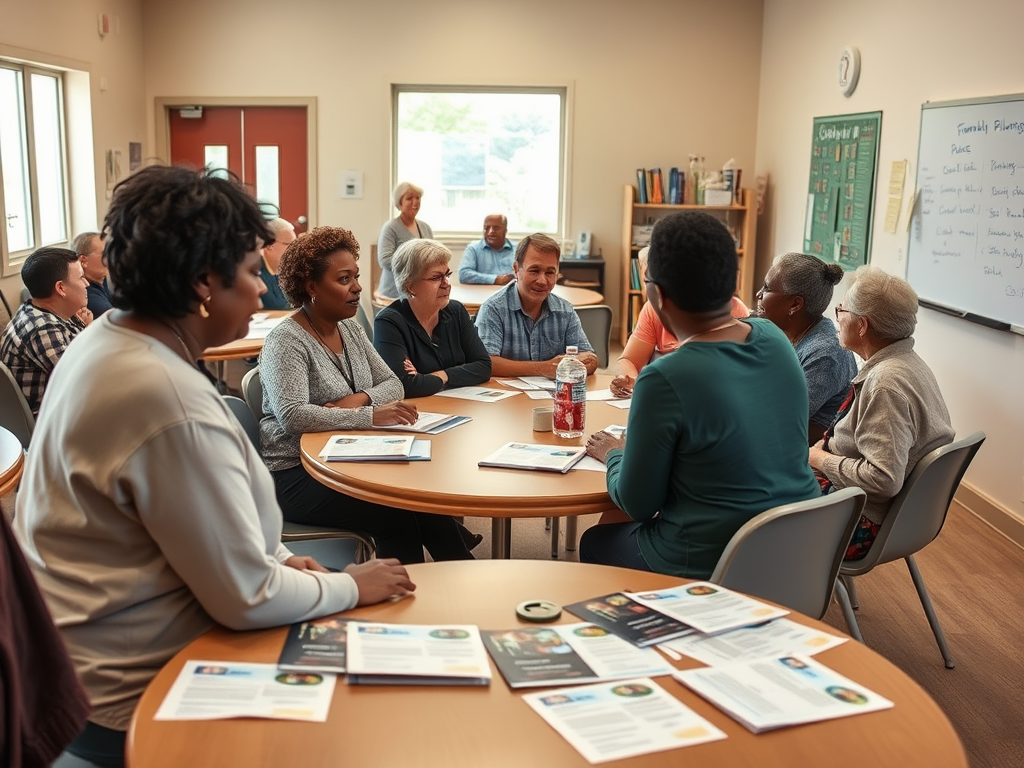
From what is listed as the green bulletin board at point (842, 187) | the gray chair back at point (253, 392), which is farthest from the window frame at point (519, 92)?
the gray chair back at point (253, 392)

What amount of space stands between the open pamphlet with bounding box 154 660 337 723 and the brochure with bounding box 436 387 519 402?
6.33ft

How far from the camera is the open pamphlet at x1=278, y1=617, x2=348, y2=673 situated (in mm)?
1386

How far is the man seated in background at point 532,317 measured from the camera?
12.5 ft

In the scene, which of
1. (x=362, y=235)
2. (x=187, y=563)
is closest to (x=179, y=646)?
(x=187, y=563)

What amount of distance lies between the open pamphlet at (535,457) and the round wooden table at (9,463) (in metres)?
1.08

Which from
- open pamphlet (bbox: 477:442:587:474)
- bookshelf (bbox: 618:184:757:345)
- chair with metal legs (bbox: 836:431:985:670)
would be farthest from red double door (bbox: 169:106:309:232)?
chair with metal legs (bbox: 836:431:985:670)

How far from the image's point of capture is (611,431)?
2805 millimetres

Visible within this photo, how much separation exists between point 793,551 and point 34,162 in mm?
6418

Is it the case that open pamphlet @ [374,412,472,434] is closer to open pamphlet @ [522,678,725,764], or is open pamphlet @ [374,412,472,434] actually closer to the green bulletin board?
open pamphlet @ [522,678,725,764]

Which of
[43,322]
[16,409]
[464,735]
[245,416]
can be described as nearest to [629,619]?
[464,735]

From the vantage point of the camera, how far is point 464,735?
1.25 m

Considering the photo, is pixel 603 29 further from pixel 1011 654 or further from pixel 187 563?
pixel 187 563

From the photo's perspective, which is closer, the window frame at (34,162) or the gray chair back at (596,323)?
the gray chair back at (596,323)

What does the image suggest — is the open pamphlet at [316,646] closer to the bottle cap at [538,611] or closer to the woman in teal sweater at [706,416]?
the bottle cap at [538,611]
